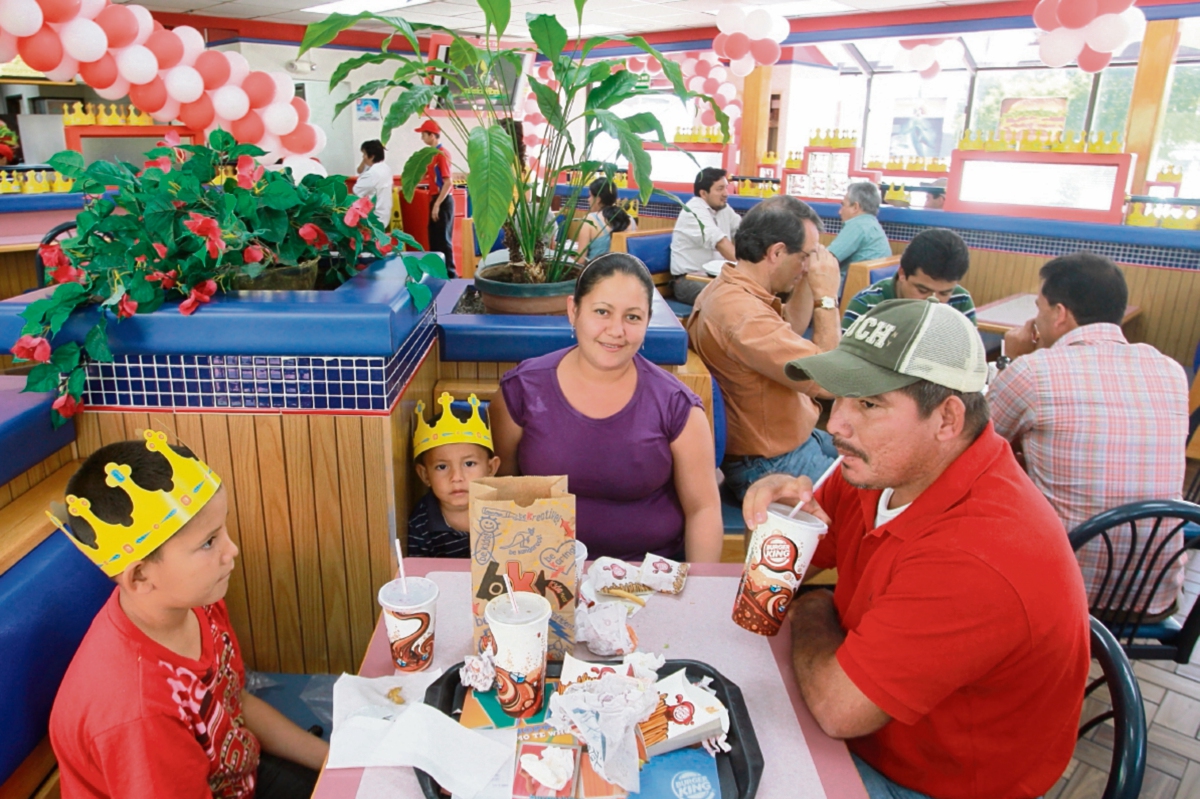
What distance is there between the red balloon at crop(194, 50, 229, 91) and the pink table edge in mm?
6223

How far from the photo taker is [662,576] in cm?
156

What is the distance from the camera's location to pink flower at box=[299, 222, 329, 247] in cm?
202

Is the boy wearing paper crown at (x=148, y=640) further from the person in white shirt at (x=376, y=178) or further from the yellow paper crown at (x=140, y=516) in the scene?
the person in white shirt at (x=376, y=178)

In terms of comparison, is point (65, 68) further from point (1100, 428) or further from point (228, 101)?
point (1100, 428)

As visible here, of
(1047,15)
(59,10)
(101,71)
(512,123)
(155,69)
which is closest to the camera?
(512,123)

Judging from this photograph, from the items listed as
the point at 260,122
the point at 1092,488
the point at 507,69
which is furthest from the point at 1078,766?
the point at 260,122

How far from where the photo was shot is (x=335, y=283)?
7.35 feet

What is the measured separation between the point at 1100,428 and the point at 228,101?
21.6 feet

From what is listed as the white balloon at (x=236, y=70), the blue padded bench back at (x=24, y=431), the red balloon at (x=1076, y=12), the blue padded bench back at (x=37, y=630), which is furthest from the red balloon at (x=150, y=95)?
the red balloon at (x=1076, y=12)

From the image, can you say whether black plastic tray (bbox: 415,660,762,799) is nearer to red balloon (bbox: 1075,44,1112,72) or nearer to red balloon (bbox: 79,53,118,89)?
red balloon (bbox: 79,53,118,89)

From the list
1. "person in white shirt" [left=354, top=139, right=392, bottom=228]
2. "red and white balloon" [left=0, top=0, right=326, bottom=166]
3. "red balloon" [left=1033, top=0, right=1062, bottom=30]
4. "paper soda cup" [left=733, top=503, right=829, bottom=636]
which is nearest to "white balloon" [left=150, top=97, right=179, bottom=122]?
"red and white balloon" [left=0, top=0, right=326, bottom=166]

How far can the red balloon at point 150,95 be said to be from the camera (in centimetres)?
604

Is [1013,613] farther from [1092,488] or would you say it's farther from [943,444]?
[1092,488]

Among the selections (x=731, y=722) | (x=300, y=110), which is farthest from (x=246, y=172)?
(x=300, y=110)
